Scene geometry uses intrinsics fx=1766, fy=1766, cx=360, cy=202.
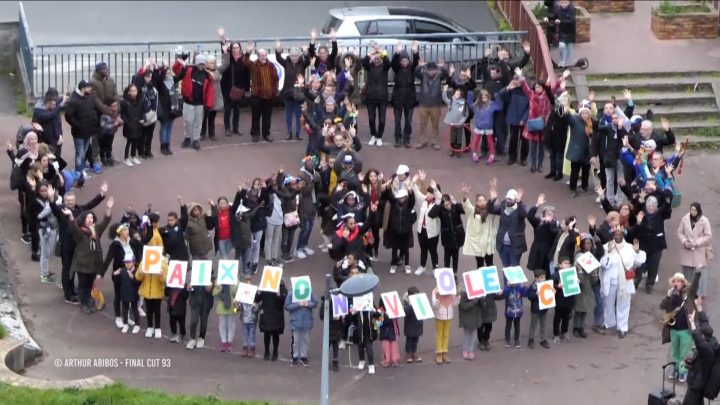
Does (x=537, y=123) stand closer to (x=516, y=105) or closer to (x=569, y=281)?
(x=516, y=105)

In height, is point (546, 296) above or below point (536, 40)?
below

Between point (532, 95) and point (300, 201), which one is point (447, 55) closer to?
point (532, 95)

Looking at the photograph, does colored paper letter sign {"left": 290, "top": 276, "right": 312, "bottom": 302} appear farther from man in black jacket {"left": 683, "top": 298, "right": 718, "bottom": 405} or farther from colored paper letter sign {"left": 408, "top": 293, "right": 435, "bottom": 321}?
man in black jacket {"left": 683, "top": 298, "right": 718, "bottom": 405}

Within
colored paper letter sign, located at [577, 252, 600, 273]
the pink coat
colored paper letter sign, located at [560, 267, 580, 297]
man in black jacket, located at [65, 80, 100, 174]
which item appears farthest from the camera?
man in black jacket, located at [65, 80, 100, 174]

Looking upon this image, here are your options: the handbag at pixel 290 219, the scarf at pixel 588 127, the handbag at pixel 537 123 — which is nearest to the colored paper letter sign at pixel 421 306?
the handbag at pixel 290 219

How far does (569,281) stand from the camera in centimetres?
2541

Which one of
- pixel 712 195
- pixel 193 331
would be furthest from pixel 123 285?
pixel 712 195

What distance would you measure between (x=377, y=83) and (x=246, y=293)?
325 inches

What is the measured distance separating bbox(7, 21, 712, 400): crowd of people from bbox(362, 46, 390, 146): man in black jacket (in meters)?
0.04

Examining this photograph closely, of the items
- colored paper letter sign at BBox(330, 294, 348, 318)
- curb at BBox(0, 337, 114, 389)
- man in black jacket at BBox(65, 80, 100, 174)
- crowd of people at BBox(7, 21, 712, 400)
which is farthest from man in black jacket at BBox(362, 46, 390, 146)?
curb at BBox(0, 337, 114, 389)

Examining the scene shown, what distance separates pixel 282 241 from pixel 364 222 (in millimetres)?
1738

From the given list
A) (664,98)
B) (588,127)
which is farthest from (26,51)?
(664,98)

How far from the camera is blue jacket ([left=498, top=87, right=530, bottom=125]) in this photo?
3097cm

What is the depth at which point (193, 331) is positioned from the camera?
83.3 feet
